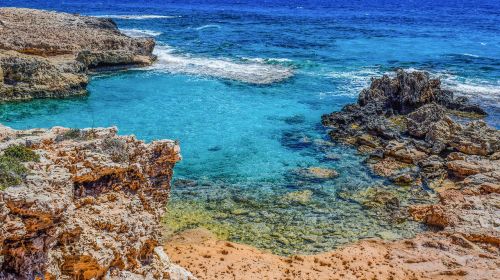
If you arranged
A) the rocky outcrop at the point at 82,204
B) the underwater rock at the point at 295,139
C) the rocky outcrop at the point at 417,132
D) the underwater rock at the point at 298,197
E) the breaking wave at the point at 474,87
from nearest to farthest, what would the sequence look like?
the rocky outcrop at the point at 82,204 → the underwater rock at the point at 298,197 → the rocky outcrop at the point at 417,132 → the underwater rock at the point at 295,139 → the breaking wave at the point at 474,87

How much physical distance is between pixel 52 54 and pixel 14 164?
122 ft

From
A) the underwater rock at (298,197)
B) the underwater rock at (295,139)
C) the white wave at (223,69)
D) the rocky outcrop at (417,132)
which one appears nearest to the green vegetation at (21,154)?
the underwater rock at (298,197)

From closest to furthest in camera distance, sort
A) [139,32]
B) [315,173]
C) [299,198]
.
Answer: [299,198]
[315,173]
[139,32]

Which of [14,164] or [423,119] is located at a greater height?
[14,164]

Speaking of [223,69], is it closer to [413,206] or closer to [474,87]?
[474,87]

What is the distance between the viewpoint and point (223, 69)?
155ft

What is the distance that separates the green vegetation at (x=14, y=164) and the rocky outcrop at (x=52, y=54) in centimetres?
2716

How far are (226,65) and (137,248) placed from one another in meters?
40.0

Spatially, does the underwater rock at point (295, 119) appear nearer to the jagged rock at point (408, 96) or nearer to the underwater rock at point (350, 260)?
the jagged rock at point (408, 96)

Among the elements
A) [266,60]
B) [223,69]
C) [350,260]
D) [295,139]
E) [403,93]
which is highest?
[266,60]

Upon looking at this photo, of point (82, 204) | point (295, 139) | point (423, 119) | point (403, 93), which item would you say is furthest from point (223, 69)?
point (82, 204)

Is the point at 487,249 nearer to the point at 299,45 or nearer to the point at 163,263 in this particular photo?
the point at 163,263

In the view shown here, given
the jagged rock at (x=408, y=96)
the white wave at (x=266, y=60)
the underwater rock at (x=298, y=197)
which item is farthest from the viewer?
the white wave at (x=266, y=60)

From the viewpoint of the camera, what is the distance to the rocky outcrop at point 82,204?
8.15 metres
